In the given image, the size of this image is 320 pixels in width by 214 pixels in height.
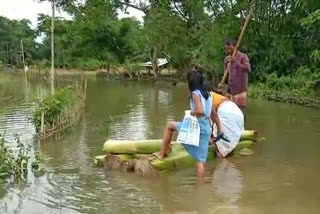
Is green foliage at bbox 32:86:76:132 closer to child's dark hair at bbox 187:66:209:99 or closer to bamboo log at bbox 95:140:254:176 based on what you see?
bamboo log at bbox 95:140:254:176

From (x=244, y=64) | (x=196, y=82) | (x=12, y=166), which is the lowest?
(x=12, y=166)

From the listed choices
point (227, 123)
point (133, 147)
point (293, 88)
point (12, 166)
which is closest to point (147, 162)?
point (133, 147)

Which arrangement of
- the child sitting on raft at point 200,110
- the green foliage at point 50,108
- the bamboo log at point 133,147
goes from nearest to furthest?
the child sitting on raft at point 200,110 < the bamboo log at point 133,147 < the green foliage at point 50,108

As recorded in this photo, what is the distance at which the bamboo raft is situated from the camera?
746cm

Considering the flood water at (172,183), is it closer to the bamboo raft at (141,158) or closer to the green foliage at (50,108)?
the bamboo raft at (141,158)

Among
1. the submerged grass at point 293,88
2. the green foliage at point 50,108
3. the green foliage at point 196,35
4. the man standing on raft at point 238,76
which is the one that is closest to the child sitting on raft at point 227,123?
the man standing on raft at point 238,76

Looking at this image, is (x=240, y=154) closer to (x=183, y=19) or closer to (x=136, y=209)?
(x=136, y=209)

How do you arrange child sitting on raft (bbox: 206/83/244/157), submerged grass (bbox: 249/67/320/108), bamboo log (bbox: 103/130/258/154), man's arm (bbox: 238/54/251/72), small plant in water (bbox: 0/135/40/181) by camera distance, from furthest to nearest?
submerged grass (bbox: 249/67/320/108) < man's arm (bbox: 238/54/251/72) < child sitting on raft (bbox: 206/83/244/157) < bamboo log (bbox: 103/130/258/154) < small plant in water (bbox: 0/135/40/181)

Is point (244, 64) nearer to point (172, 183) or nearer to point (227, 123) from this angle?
point (227, 123)

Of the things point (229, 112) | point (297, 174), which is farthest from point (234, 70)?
point (297, 174)

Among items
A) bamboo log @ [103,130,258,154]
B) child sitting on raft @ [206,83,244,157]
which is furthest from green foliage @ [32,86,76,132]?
child sitting on raft @ [206,83,244,157]

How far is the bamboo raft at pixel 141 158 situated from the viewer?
746cm

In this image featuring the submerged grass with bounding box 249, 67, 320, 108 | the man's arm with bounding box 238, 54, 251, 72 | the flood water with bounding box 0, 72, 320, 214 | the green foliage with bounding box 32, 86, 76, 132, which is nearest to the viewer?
the flood water with bounding box 0, 72, 320, 214

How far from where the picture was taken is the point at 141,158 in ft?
24.8
